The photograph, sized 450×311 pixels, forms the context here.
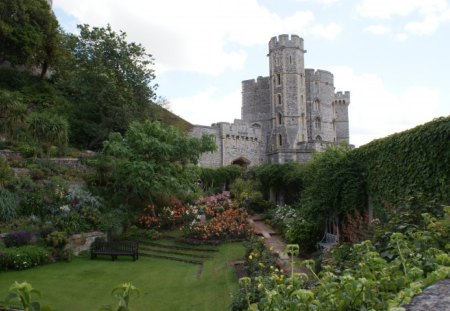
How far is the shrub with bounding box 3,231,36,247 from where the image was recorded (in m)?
12.4

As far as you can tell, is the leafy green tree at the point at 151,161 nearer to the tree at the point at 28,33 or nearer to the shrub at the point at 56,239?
the shrub at the point at 56,239

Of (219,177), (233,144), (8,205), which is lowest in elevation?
(8,205)

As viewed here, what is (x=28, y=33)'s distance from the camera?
84.2ft

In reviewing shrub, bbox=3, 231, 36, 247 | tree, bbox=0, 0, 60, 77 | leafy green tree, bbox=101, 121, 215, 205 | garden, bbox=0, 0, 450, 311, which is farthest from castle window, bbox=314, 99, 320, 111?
shrub, bbox=3, 231, 36, 247

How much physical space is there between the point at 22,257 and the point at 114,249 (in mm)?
3107

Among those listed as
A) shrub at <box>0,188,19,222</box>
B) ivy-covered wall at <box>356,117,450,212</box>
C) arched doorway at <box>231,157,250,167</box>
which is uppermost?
arched doorway at <box>231,157,250,167</box>

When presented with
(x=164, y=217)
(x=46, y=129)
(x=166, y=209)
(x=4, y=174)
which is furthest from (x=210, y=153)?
(x=4, y=174)

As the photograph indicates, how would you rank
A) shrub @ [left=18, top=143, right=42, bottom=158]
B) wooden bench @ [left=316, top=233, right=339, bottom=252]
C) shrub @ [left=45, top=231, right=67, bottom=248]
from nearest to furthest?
wooden bench @ [left=316, top=233, right=339, bottom=252]
shrub @ [left=45, top=231, right=67, bottom=248]
shrub @ [left=18, top=143, right=42, bottom=158]

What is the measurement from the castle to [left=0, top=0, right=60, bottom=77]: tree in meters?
13.3

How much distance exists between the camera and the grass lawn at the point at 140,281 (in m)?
8.59

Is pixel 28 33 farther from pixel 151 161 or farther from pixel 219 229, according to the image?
pixel 219 229

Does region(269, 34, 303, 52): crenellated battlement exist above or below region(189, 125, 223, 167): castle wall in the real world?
above

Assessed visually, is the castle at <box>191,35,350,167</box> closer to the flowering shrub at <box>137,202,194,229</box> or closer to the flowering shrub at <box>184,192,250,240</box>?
the flowering shrub at <box>137,202,194,229</box>

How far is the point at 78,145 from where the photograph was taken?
84.9ft
